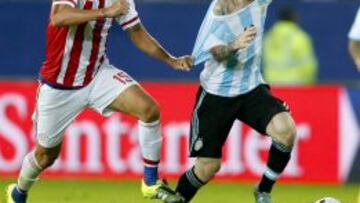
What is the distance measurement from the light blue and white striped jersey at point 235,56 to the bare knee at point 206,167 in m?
0.60

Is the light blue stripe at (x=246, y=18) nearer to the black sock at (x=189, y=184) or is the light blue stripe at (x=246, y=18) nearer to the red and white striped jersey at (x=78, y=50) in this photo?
the red and white striped jersey at (x=78, y=50)

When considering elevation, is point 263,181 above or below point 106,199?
above

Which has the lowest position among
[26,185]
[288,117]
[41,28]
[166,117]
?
[41,28]

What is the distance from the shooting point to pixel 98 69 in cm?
1180

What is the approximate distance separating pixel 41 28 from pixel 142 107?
36.1 ft

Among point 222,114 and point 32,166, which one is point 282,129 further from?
point 32,166

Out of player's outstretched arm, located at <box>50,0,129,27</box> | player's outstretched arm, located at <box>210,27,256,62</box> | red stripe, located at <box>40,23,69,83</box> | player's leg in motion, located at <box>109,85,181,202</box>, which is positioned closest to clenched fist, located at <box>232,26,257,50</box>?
player's outstretched arm, located at <box>210,27,256,62</box>

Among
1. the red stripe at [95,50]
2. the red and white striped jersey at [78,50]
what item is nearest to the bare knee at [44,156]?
the red and white striped jersey at [78,50]

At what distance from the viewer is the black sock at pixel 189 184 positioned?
1221 centimetres

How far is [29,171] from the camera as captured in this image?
12.1 m

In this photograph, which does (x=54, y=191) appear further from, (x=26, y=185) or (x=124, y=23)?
(x=124, y=23)

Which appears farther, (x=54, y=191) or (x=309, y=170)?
(x=309, y=170)

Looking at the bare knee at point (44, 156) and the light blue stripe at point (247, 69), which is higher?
the light blue stripe at point (247, 69)

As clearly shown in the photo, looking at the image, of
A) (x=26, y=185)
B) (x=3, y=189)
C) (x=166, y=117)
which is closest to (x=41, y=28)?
(x=166, y=117)
